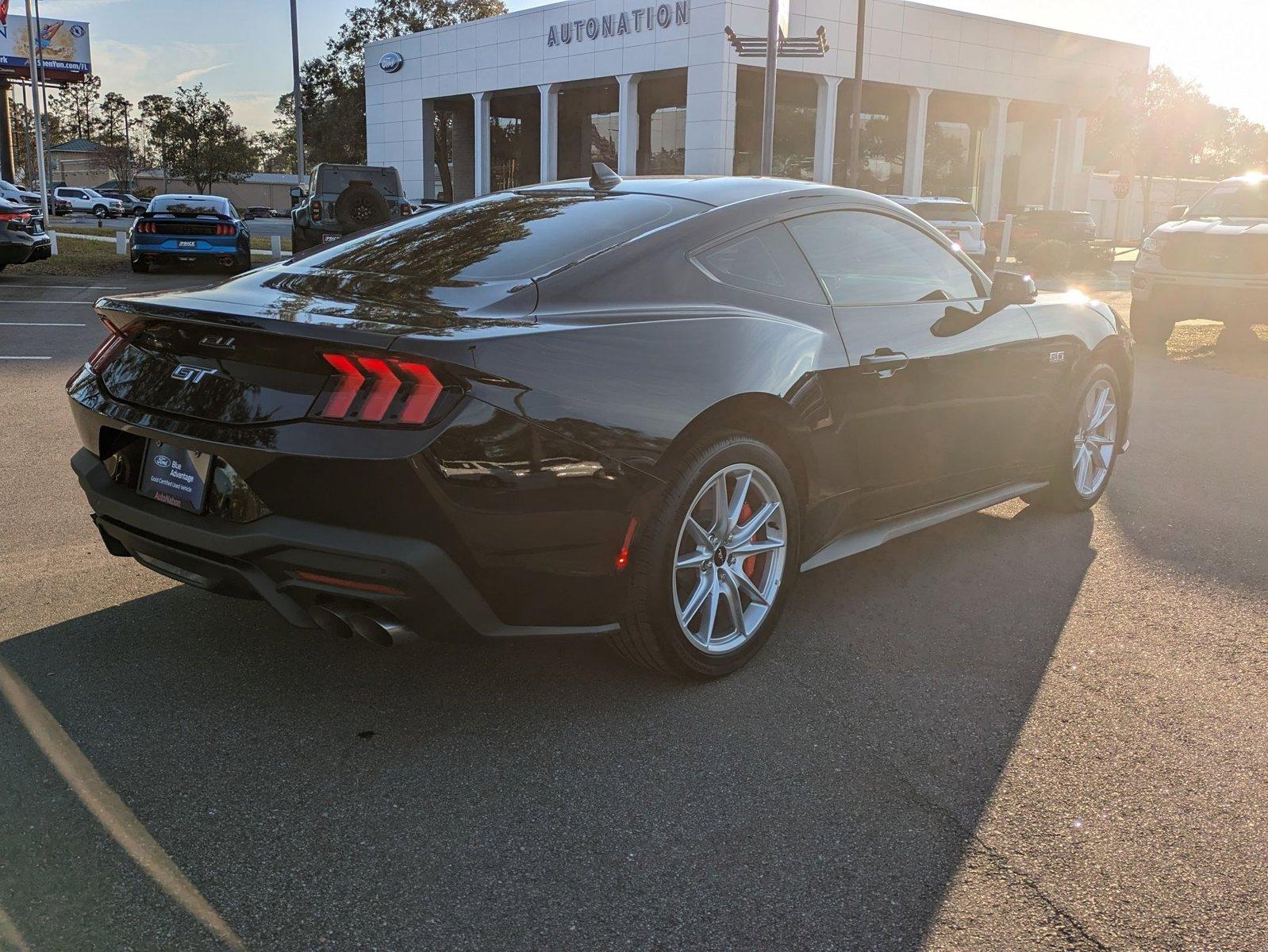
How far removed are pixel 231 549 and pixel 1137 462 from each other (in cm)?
585

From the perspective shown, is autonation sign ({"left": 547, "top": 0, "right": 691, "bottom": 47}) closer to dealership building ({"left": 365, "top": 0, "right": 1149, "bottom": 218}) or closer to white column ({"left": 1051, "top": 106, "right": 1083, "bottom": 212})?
dealership building ({"left": 365, "top": 0, "right": 1149, "bottom": 218})

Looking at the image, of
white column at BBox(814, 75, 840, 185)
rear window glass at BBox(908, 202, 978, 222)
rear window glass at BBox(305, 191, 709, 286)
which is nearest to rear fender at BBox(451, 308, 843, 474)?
rear window glass at BBox(305, 191, 709, 286)

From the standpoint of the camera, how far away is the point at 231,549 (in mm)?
3031

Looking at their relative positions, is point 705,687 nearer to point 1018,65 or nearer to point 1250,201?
point 1250,201

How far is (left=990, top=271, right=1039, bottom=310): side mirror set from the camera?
4852mm

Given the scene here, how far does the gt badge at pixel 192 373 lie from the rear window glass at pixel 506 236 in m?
0.70

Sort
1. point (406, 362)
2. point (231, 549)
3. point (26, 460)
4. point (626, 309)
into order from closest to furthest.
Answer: point (406, 362), point (231, 549), point (626, 309), point (26, 460)

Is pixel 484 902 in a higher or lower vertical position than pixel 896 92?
lower

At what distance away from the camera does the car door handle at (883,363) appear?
400 centimetres

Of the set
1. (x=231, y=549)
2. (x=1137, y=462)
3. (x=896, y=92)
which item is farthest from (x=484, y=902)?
(x=896, y=92)

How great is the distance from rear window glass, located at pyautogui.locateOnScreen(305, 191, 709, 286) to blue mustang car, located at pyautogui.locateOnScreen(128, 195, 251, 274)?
1612 cm

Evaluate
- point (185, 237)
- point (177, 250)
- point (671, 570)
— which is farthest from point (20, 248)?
point (671, 570)

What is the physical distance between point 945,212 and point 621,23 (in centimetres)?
2521

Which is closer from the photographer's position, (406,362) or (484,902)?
(484,902)
